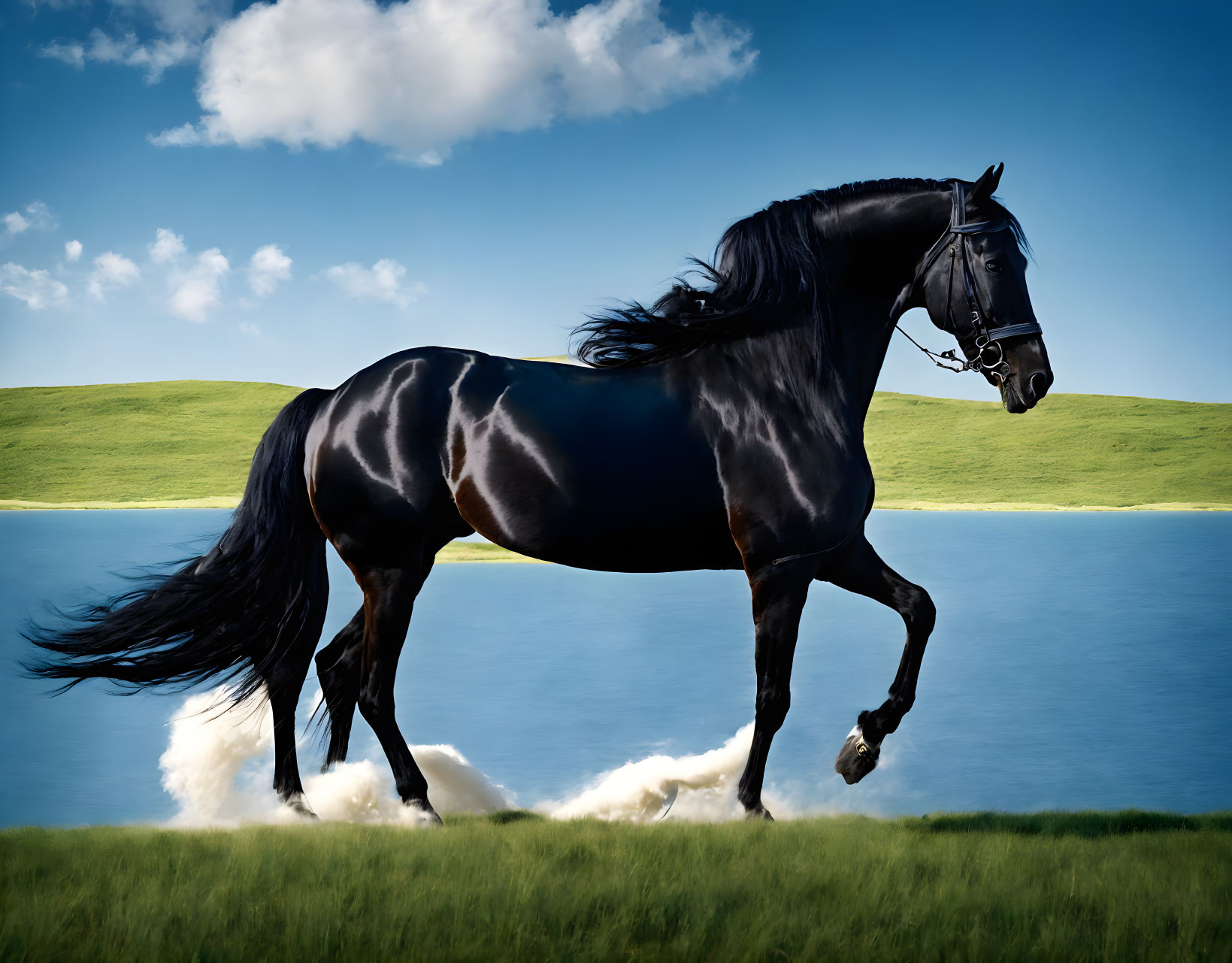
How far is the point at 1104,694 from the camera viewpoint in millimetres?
11508

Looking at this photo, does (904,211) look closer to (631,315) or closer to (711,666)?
(631,315)

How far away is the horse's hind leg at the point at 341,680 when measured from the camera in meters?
4.79

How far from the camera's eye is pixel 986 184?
416 cm

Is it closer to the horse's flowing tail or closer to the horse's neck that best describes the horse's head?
the horse's neck

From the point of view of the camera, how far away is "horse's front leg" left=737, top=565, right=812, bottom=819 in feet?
13.2

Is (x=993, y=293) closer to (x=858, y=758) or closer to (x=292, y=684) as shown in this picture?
(x=858, y=758)

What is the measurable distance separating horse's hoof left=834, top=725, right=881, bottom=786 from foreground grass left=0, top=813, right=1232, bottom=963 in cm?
48

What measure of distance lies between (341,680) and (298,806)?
64 centimetres

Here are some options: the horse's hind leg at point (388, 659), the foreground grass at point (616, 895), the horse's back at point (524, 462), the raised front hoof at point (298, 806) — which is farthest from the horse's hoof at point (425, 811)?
the horse's back at point (524, 462)

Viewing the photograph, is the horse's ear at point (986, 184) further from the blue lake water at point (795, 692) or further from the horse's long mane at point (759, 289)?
the blue lake water at point (795, 692)

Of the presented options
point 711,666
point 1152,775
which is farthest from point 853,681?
point 1152,775

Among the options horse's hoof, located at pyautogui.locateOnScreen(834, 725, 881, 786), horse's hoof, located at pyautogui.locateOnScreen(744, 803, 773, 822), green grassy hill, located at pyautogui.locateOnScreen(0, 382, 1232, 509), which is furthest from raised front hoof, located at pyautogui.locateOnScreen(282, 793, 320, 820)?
green grassy hill, located at pyautogui.locateOnScreen(0, 382, 1232, 509)

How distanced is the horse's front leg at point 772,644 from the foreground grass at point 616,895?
15.1 inches

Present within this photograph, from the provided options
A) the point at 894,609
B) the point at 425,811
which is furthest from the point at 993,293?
the point at 425,811
